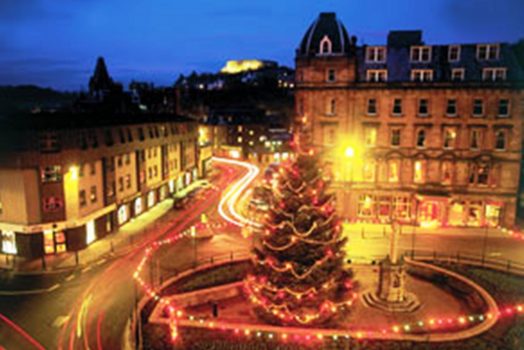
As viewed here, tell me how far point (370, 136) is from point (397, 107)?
3.99 meters

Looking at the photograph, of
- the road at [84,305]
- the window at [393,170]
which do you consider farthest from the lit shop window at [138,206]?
the window at [393,170]

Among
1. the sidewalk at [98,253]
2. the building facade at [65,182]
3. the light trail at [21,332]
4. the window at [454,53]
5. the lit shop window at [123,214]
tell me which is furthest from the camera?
the lit shop window at [123,214]

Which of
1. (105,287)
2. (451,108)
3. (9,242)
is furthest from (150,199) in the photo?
(451,108)

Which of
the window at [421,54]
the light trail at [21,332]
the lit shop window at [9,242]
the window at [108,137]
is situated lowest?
the light trail at [21,332]

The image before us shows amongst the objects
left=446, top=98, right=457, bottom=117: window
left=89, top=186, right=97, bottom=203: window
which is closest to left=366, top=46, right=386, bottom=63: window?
left=446, top=98, right=457, bottom=117: window

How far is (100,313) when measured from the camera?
2377 centimetres

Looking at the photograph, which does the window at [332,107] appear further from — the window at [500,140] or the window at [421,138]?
the window at [500,140]

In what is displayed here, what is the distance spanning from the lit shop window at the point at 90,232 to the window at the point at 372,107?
Answer: 2933 cm

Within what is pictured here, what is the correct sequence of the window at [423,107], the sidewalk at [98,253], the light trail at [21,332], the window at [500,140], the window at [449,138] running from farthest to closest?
the window at [423,107] < the window at [449,138] < the window at [500,140] < the sidewalk at [98,253] < the light trail at [21,332]

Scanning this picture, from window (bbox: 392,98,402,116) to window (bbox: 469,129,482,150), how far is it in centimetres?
740

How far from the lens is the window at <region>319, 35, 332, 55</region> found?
4264 cm

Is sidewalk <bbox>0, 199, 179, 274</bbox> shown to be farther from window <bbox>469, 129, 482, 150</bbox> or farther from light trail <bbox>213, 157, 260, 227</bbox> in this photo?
window <bbox>469, 129, 482, 150</bbox>

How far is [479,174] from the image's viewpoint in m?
41.0

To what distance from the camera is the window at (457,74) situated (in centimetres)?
4081
